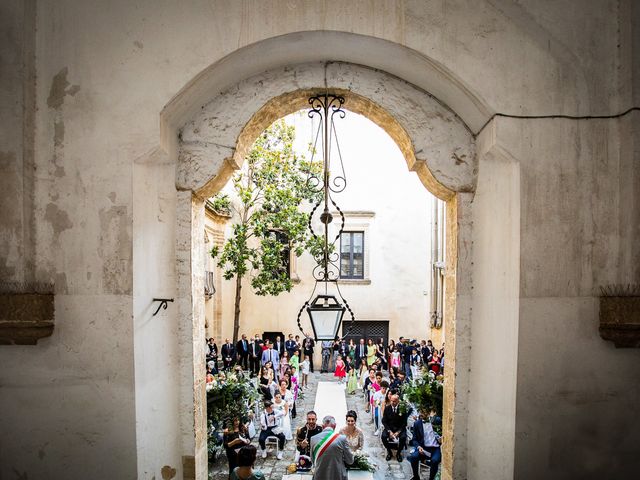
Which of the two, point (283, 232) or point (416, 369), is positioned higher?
point (283, 232)

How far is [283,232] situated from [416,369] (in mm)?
5624

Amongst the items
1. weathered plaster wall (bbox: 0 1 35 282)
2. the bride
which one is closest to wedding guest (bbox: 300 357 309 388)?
the bride

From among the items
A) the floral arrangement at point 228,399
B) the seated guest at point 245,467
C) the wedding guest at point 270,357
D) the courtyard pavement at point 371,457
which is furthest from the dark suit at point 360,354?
the seated guest at point 245,467

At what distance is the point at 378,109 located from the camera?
4484mm

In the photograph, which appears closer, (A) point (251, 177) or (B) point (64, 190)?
(B) point (64, 190)

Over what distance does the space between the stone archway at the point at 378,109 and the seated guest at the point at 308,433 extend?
2.50 metres

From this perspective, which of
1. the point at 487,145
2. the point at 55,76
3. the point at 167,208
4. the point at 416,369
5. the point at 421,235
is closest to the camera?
the point at 55,76

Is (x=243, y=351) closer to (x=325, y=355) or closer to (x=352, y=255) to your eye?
(x=325, y=355)

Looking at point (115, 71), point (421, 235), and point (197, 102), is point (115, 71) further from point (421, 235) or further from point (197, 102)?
point (421, 235)

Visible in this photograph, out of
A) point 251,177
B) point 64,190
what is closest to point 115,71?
point 64,190

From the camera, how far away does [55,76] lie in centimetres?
358

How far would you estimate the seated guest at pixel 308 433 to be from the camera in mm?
6662

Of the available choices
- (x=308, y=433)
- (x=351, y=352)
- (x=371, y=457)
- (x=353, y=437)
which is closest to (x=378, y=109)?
(x=353, y=437)

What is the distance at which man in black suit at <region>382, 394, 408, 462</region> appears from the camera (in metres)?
8.09
